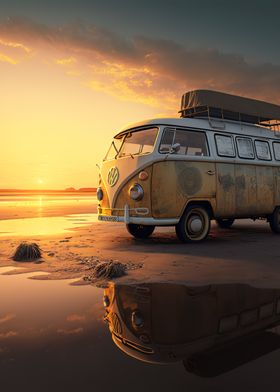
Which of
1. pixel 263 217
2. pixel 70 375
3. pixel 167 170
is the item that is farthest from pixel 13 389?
pixel 263 217

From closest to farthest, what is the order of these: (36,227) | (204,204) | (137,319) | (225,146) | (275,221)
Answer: (137,319) → (204,204) → (225,146) → (275,221) → (36,227)

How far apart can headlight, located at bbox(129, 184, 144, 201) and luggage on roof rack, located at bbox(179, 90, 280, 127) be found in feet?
9.56

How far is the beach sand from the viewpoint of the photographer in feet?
16.4

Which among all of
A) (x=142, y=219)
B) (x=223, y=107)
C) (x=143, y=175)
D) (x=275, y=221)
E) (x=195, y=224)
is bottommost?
(x=275, y=221)

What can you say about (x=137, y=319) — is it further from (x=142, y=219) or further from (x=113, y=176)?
(x=113, y=176)

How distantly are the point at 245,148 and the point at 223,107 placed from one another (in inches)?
51.8

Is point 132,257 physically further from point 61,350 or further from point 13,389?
point 13,389

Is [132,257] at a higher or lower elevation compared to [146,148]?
lower

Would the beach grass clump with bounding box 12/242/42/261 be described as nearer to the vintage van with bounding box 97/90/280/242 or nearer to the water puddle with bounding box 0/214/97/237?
the vintage van with bounding box 97/90/280/242

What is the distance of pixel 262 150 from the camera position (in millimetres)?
10391

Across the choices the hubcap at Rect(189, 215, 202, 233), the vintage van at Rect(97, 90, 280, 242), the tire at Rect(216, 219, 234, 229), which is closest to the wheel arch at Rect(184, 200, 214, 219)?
Result: the vintage van at Rect(97, 90, 280, 242)

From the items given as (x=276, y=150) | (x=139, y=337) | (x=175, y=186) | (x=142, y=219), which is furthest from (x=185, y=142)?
(x=139, y=337)

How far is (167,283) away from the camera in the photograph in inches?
183

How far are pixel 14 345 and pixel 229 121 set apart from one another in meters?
8.57
